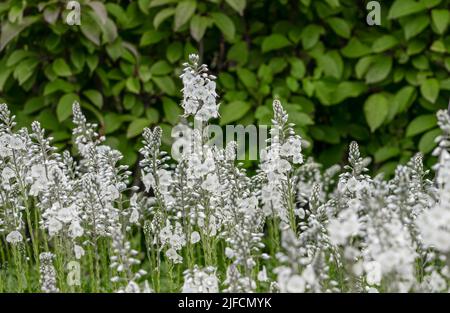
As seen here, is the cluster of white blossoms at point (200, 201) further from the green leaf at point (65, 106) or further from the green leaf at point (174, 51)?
the green leaf at point (174, 51)

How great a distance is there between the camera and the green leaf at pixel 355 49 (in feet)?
19.3

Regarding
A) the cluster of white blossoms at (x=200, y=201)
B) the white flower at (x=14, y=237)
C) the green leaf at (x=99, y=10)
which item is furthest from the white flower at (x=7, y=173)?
the green leaf at (x=99, y=10)

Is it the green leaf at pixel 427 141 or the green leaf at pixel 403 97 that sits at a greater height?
the green leaf at pixel 403 97

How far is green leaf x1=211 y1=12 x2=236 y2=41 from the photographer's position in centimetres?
561

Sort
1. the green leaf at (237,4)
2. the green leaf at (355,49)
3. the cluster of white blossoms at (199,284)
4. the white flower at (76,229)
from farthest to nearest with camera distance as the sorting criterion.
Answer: the green leaf at (355,49), the green leaf at (237,4), the white flower at (76,229), the cluster of white blossoms at (199,284)

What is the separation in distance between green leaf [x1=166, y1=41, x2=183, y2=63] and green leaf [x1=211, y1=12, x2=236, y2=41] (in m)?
0.38

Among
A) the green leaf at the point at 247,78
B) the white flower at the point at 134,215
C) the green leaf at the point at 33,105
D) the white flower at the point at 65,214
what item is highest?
the green leaf at the point at 247,78

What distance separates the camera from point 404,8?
565 cm

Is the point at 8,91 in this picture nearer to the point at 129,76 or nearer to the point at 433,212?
the point at 129,76

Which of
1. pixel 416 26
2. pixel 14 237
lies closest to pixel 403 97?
pixel 416 26

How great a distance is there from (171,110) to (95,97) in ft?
1.64

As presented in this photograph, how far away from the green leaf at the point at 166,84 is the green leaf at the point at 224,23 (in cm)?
47

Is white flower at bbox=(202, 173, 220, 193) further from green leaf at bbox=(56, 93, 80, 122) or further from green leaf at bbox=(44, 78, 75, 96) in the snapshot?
green leaf at bbox=(44, 78, 75, 96)
